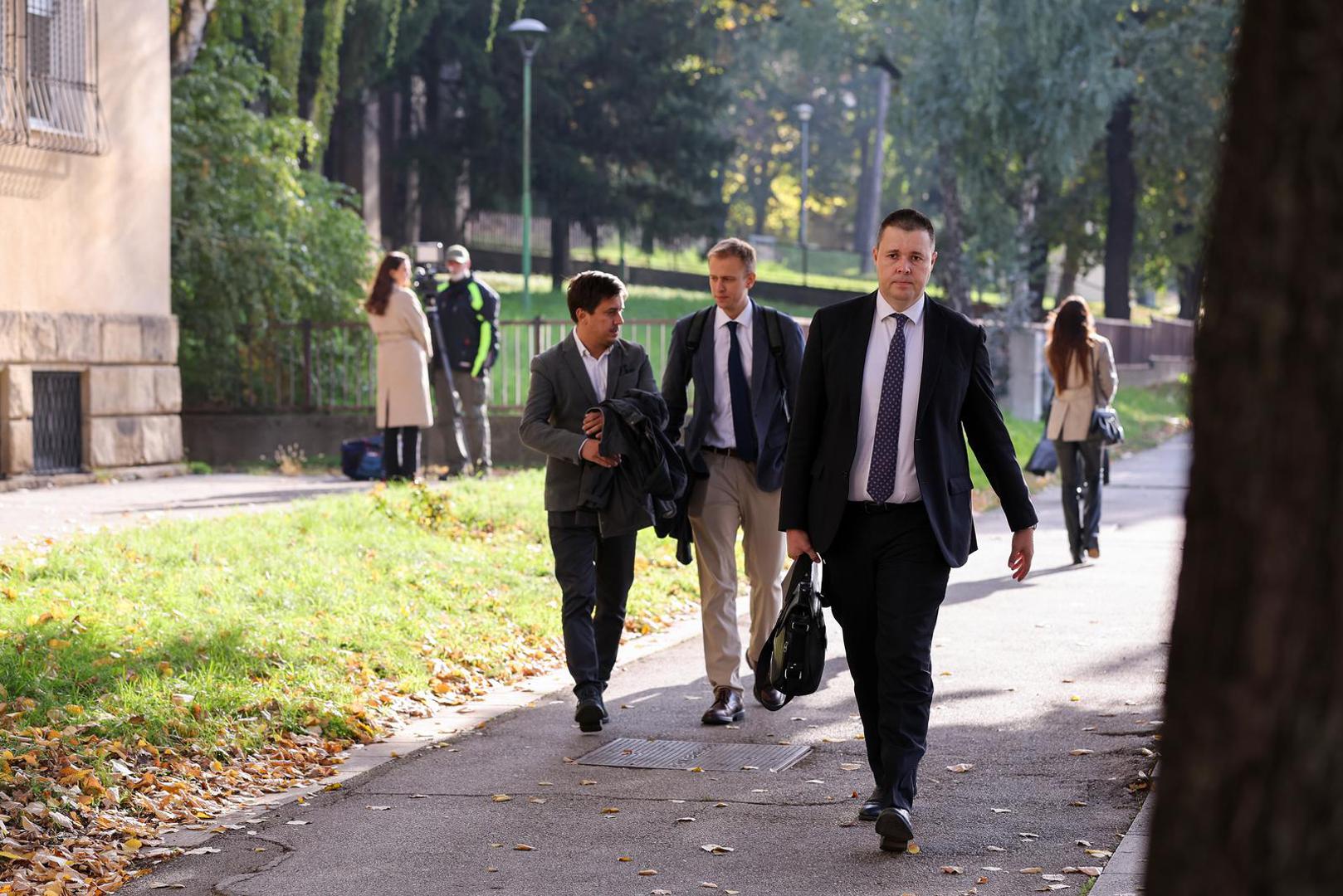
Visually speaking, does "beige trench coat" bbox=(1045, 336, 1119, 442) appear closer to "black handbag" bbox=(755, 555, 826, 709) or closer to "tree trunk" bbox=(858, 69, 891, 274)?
"black handbag" bbox=(755, 555, 826, 709)

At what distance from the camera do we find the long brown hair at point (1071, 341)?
13469mm

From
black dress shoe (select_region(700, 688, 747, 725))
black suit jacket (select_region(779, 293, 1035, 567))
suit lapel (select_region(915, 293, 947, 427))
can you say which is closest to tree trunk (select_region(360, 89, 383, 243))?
black dress shoe (select_region(700, 688, 747, 725))

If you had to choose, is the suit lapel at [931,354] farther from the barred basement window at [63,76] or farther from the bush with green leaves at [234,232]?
the bush with green leaves at [234,232]

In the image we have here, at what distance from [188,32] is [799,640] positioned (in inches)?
625

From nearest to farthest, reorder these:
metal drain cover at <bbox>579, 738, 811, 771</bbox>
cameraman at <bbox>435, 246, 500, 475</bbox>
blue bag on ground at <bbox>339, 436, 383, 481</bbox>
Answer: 1. metal drain cover at <bbox>579, 738, 811, 771</bbox>
2. cameraman at <bbox>435, 246, 500, 475</bbox>
3. blue bag on ground at <bbox>339, 436, 383, 481</bbox>

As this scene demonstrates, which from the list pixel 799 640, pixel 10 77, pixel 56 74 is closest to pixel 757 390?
pixel 799 640

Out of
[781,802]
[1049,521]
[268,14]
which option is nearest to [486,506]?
[1049,521]

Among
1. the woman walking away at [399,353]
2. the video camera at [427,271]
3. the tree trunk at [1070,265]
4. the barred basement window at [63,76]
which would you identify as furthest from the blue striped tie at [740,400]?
the tree trunk at [1070,265]

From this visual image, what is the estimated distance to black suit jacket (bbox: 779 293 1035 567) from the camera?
6.06m

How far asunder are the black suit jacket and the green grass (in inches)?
107

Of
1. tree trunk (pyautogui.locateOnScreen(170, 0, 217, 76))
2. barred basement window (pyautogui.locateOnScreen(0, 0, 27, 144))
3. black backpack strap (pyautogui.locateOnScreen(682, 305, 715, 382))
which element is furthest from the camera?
tree trunk (pyautogui.locateOnScreen(170, 0, 217, 76))

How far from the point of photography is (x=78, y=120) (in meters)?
16.4

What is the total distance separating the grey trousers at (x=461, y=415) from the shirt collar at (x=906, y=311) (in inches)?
478

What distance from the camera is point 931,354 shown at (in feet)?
20.1
